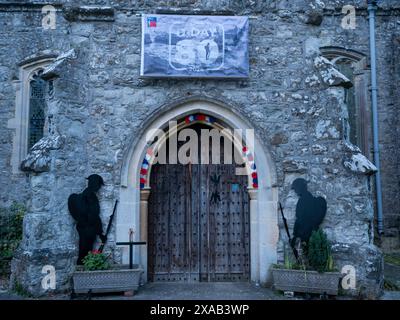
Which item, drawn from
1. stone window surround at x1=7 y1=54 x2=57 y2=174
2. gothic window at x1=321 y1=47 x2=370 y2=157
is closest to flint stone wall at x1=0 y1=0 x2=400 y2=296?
gothic window at x1=321 y1=47 x2=370 y2=157

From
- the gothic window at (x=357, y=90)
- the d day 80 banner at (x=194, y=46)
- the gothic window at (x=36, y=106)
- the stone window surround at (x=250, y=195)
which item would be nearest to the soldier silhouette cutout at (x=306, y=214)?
the stone window surround at (x=250, y=195)

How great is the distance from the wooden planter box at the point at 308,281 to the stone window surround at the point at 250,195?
50 cm

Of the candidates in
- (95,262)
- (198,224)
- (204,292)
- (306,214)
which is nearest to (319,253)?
(306,214)

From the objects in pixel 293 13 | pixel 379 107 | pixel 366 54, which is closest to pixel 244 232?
pixel 293 13

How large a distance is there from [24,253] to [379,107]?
9140 millimetres

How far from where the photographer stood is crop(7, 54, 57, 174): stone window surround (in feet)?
32.0

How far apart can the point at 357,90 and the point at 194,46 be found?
229 inches

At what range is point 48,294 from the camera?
5.46 metres

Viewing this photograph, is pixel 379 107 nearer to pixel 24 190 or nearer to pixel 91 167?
pixel 91 167

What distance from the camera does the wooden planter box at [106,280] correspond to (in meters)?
5.38

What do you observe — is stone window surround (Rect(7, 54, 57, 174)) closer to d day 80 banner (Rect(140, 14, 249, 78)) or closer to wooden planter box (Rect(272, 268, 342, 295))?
d day 80 banner (Rect(140, 14, 249, 78))

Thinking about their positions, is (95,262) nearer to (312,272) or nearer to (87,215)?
(87,215)

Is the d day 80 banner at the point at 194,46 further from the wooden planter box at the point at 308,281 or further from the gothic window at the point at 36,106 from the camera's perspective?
the gothic window at the point at 36,106

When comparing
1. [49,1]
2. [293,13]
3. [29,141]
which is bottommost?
[29,141]
